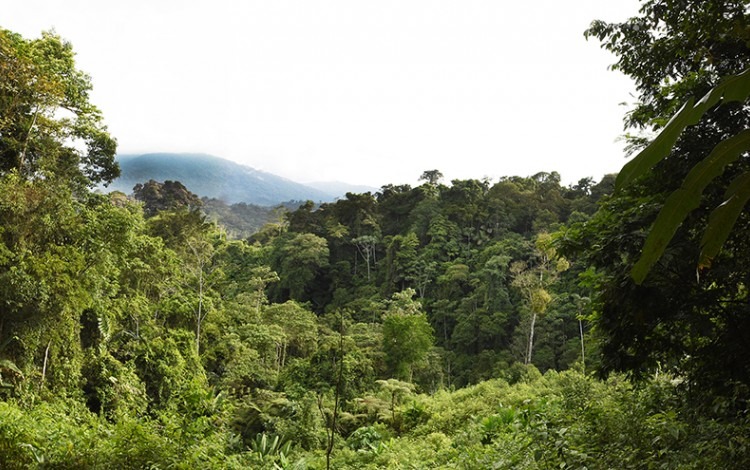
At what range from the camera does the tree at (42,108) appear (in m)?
7.88

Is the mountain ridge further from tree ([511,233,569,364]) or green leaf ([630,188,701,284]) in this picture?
green leaf ([630,188,701,284])

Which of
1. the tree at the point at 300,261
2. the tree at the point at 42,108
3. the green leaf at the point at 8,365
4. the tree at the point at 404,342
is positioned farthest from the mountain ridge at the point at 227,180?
the green leaf at the point at 8,365

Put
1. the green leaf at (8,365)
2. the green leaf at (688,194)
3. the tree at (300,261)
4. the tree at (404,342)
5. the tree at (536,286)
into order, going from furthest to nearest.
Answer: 1. the tree at (300,261)
2. the tree at (536,286)
3. the tree at (404,342)
4. the green leaf at (8,365)
5. the green leaf at (688,194)

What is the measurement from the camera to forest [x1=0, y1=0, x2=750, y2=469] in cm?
307

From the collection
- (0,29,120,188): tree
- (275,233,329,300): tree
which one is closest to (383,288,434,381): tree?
(0,29,120,188): tree

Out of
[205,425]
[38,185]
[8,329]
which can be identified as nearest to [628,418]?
[205,425]

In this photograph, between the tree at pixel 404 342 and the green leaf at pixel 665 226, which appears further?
the tree at pixel 404 342

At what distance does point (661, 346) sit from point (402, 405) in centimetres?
1035

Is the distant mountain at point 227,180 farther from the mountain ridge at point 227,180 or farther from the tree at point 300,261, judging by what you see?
the tree at point 300,261

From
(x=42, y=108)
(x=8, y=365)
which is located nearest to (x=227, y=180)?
(x=42, y=108)

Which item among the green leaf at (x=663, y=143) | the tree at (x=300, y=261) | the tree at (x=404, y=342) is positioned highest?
the green leaf at (x=663, y=143)

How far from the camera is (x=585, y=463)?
12.2 feet

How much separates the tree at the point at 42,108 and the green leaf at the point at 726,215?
10142 millimetres

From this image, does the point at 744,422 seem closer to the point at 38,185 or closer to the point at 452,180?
the point at 38,185
